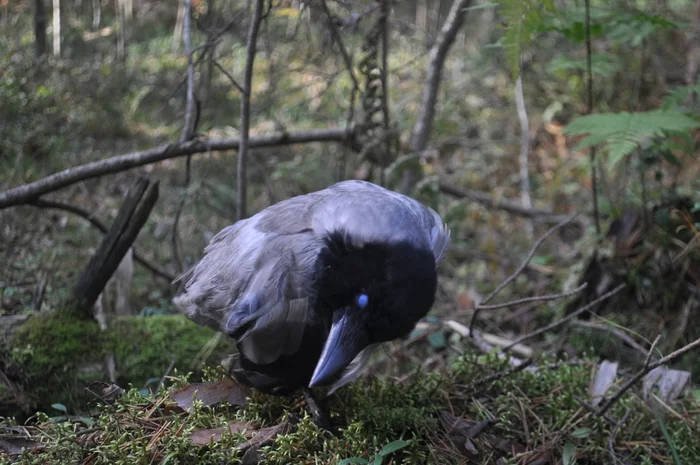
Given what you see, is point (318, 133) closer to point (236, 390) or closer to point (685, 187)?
point (236, 390)

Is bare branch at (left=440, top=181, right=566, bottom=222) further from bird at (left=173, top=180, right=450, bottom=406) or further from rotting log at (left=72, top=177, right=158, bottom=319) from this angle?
rotting log at (left=72, top=177, right=158, bottom=319)

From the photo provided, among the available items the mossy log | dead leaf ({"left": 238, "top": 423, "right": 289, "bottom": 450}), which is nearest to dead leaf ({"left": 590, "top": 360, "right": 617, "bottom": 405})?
dead leaf ({"left": 238, "top": 423, "right": 289, "bottom": 450})

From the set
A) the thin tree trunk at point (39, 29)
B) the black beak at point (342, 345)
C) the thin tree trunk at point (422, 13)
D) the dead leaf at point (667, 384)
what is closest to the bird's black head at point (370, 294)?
the black beak at point (342, 345)

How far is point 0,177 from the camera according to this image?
5.03 meters

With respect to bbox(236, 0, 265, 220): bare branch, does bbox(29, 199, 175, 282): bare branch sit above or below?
below

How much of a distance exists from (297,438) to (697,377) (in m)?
3.16

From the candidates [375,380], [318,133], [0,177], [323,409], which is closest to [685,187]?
[318,133]

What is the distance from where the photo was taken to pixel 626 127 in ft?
12.4

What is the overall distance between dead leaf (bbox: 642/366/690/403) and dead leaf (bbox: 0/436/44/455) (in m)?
3.27

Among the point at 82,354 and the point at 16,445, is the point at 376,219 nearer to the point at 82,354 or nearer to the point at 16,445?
the point at 16,445

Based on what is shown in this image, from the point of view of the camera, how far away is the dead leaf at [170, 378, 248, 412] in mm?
2865

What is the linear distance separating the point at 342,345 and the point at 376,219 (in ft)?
2.00

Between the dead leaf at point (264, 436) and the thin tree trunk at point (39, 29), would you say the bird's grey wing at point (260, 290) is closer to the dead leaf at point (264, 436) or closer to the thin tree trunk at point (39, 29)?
the dead leaf at point (264, 436)

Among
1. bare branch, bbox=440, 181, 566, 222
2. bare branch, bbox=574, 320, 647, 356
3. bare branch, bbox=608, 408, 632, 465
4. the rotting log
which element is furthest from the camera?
bare branch, bbox=440, 181, 566, 222
